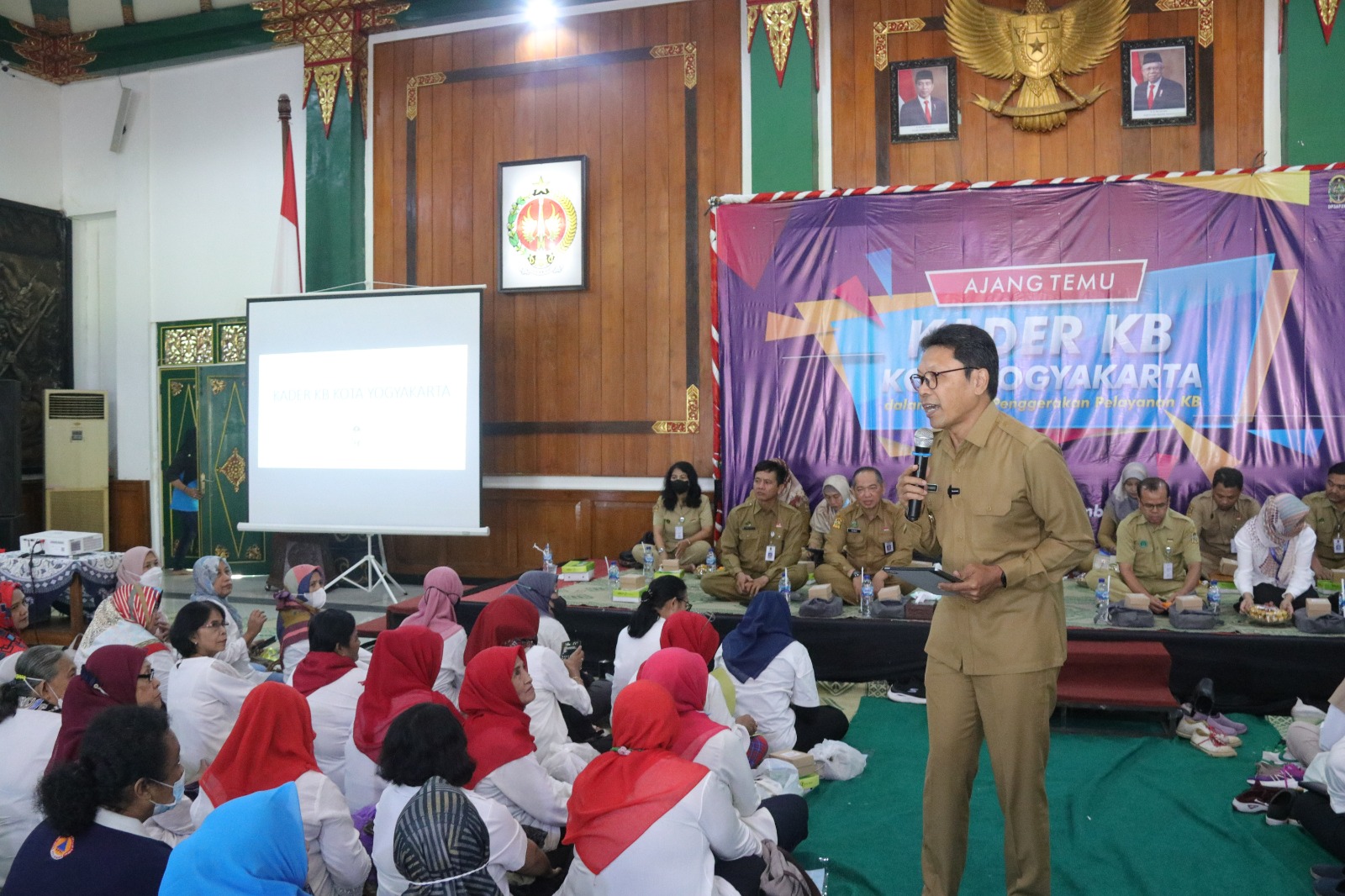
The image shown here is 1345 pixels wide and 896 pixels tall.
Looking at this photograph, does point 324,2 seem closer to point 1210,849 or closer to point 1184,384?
point 1184,384

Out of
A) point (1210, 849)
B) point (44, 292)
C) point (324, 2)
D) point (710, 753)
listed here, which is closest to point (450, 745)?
point (710, 753)

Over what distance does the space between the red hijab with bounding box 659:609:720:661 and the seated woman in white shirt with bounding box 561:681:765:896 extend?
1006mm

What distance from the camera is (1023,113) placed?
19.4ft

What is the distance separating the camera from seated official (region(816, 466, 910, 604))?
4.97 m

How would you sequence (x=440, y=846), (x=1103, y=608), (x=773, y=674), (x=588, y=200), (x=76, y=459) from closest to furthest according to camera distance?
1. (x=440, y=846)
2. (x=773, y=674)
3. (x=1103, y=608)
4. (x=588, y=200)
5. (x=76, y=459)

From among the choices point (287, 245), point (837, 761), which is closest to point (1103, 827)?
point (837, 761)

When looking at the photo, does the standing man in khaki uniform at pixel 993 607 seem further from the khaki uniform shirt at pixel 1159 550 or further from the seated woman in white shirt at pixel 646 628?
the khaki uniform shirt at pixel 1159 550

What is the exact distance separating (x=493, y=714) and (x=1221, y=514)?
14.4 feet

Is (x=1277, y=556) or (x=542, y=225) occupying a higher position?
(x=542, y=225)

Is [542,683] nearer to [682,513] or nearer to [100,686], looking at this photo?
[100,686]

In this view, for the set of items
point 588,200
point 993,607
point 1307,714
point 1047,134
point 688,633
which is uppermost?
point 1047,134

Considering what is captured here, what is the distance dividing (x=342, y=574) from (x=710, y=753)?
506cm

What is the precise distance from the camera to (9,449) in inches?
271

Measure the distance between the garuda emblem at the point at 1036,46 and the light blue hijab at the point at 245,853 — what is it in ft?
18.6
